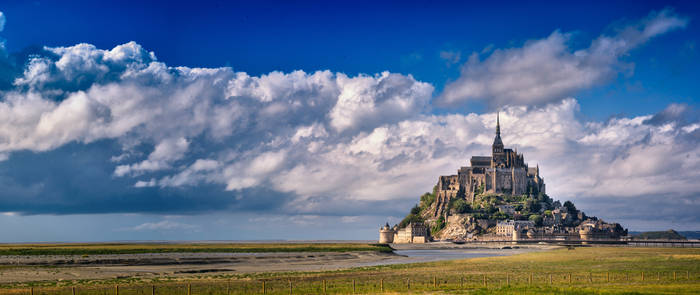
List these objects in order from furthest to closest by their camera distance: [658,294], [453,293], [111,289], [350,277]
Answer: [350,277] < [111,289] < [453,293] < [658,294]

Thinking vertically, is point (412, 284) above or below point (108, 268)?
above

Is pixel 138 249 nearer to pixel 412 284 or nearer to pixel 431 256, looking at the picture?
pixel 431 256

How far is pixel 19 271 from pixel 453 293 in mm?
48855

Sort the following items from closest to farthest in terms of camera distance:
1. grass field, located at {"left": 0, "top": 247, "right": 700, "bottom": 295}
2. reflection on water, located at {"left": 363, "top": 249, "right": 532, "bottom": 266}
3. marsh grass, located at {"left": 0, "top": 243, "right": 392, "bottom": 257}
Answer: grass field, located at {"left": 0, "top": 247, "right": 700, "bottom": 295} → reflection on water, located at {"left": 363, "top": 249, "right": 532, "bottom": 266} → marsh grass, located at {"left": 0, "top": 243, "right": 392, "bottom": 257}

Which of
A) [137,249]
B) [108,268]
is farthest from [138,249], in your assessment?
[108,268]

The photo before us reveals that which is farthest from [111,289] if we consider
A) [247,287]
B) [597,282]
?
[597,282]

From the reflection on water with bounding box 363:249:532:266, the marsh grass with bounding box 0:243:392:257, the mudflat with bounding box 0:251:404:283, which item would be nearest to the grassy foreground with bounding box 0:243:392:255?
the marsh grass with bounding box 0:243:392:257

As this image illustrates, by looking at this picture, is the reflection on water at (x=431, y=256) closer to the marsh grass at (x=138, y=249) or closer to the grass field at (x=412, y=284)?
the marsh grass at (x=138, y=249)

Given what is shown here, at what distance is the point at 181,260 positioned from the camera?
291 ft

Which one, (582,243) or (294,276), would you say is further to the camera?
(582,243)

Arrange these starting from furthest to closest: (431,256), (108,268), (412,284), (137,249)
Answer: (137,249) → (431,256) → (108,268) → (412,284)

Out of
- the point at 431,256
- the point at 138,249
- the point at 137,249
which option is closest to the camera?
the point at 431,256

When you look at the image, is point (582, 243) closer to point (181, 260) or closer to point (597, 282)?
point (181, 260)

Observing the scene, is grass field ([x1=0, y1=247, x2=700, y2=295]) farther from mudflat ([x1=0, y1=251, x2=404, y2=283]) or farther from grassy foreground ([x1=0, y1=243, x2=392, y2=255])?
grassy foreground ([x1=0, y1=243, x2=392, y2=255])
